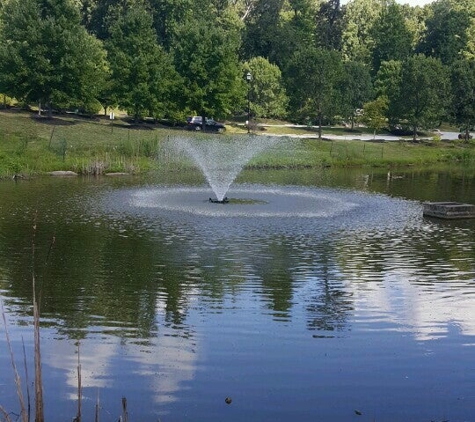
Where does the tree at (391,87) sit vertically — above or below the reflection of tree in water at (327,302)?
above

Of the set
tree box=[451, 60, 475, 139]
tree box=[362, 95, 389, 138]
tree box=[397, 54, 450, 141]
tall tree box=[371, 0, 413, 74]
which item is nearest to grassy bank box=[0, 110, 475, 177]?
tree box=[397, 54, 450, 141]

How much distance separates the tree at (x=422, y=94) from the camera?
94375 millimetres

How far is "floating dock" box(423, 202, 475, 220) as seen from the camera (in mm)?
38844

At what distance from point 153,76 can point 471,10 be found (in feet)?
305

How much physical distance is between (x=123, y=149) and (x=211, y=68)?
25719mm

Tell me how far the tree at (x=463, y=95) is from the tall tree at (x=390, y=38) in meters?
34.0

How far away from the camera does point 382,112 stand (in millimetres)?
99062

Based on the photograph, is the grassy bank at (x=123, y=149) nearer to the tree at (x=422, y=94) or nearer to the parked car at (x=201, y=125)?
the parked car at (x=201, y=125)

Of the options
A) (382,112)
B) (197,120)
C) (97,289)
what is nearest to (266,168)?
(197,120)

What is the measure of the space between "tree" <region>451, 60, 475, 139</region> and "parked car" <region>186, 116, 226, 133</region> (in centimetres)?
3005

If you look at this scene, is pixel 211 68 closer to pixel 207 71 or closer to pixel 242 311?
pixel 207 71

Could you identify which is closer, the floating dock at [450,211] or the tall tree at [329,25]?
the floating dock at [450,211]

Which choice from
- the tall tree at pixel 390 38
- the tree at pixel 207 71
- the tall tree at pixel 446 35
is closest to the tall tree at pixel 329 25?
the tall tree at pixel 390 38

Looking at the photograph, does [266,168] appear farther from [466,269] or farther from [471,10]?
[471,10]
